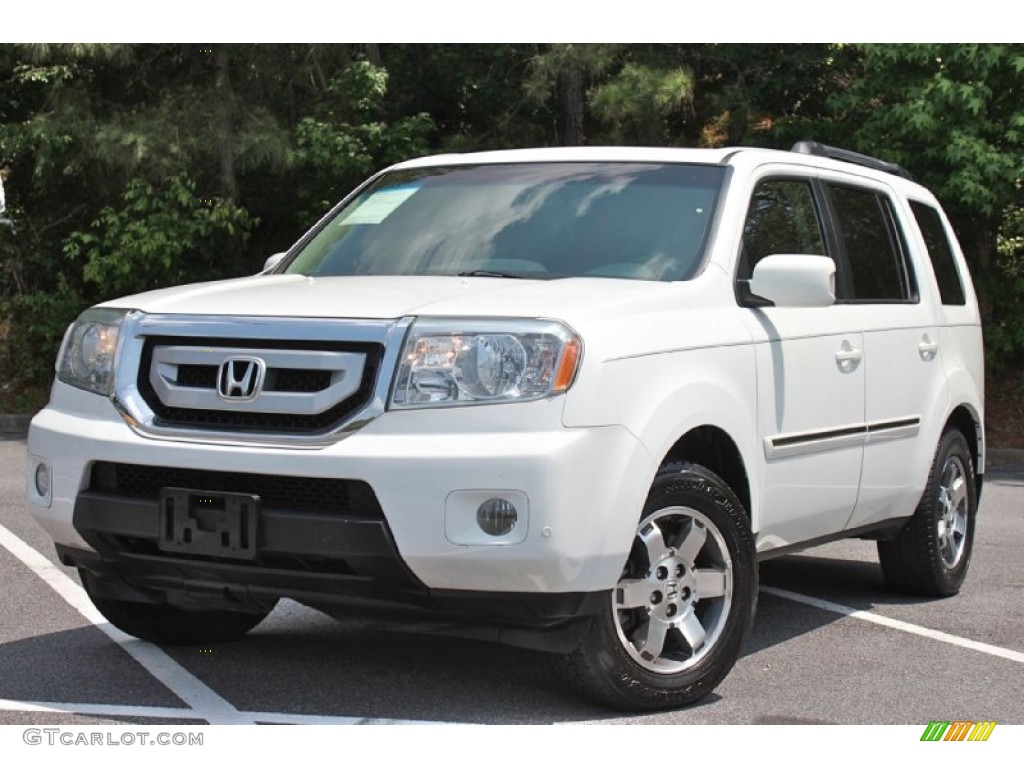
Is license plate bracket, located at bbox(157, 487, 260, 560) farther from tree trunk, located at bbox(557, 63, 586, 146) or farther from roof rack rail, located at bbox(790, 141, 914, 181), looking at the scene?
tree trunk, located at bbox(557, 63, 586, 146)

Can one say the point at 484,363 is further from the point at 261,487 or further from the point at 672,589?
the point at 672,589

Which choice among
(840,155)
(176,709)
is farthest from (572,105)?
(176,709)

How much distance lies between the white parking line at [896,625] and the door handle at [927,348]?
113cm

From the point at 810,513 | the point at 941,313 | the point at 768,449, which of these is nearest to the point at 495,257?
the point at 768,449

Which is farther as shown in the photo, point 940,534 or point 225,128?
point 225,128

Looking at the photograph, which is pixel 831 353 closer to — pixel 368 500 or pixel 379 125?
pixel 368 500

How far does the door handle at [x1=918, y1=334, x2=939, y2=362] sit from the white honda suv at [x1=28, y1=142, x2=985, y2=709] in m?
0.49

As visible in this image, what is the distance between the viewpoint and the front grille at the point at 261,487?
4520mm

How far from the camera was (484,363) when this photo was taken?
4.52 metres

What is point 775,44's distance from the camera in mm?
19547

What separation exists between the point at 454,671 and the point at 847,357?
1.93 m
